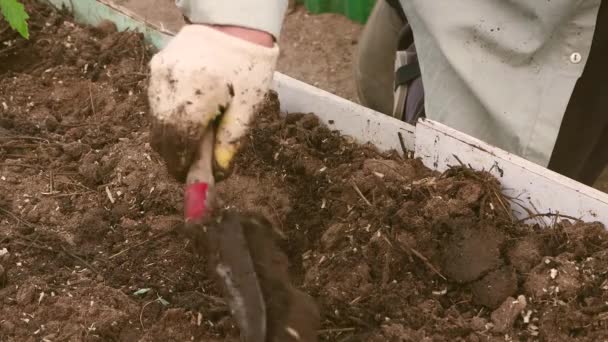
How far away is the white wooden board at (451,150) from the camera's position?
5.09 ft

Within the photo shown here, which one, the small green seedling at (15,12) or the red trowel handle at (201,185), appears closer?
the red trowel handle at (201,185)

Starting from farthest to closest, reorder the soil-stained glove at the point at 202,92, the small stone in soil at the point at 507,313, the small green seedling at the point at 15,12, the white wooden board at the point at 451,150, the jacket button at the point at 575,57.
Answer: the small green seedling at the point at 15,12 → the jacket button at the point at 575,57 → the white wooden board at the point at 451,150 → the small stone in soil at the point at 507,313 → the soil-stained glove at the point at 202,92

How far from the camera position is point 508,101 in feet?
5.74

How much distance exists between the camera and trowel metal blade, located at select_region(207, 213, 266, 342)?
4.39 ft

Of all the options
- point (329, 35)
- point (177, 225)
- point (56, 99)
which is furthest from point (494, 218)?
point (329, 35)

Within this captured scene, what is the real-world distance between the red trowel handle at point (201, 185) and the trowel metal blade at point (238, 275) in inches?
4.2

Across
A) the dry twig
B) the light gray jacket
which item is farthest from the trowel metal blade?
the light gray jacket

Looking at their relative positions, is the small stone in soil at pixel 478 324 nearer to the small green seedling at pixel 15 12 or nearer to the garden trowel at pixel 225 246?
the garden trowel at pixel 225 246

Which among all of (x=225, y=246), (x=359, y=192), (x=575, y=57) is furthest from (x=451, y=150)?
(x=225, y=246)

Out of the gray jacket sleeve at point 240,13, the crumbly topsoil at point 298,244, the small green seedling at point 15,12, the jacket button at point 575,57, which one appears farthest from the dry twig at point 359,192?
the small green seedling at point 15,12

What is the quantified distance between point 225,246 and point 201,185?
17cm

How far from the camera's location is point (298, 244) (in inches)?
65.0

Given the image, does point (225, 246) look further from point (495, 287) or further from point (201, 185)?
point (495, 287)

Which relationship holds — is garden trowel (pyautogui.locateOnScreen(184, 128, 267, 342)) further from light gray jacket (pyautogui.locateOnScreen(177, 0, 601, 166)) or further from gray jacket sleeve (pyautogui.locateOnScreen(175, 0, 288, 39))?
light gray jacket (pyautogui.locateOnScreen(177, 0, 601, 166))
